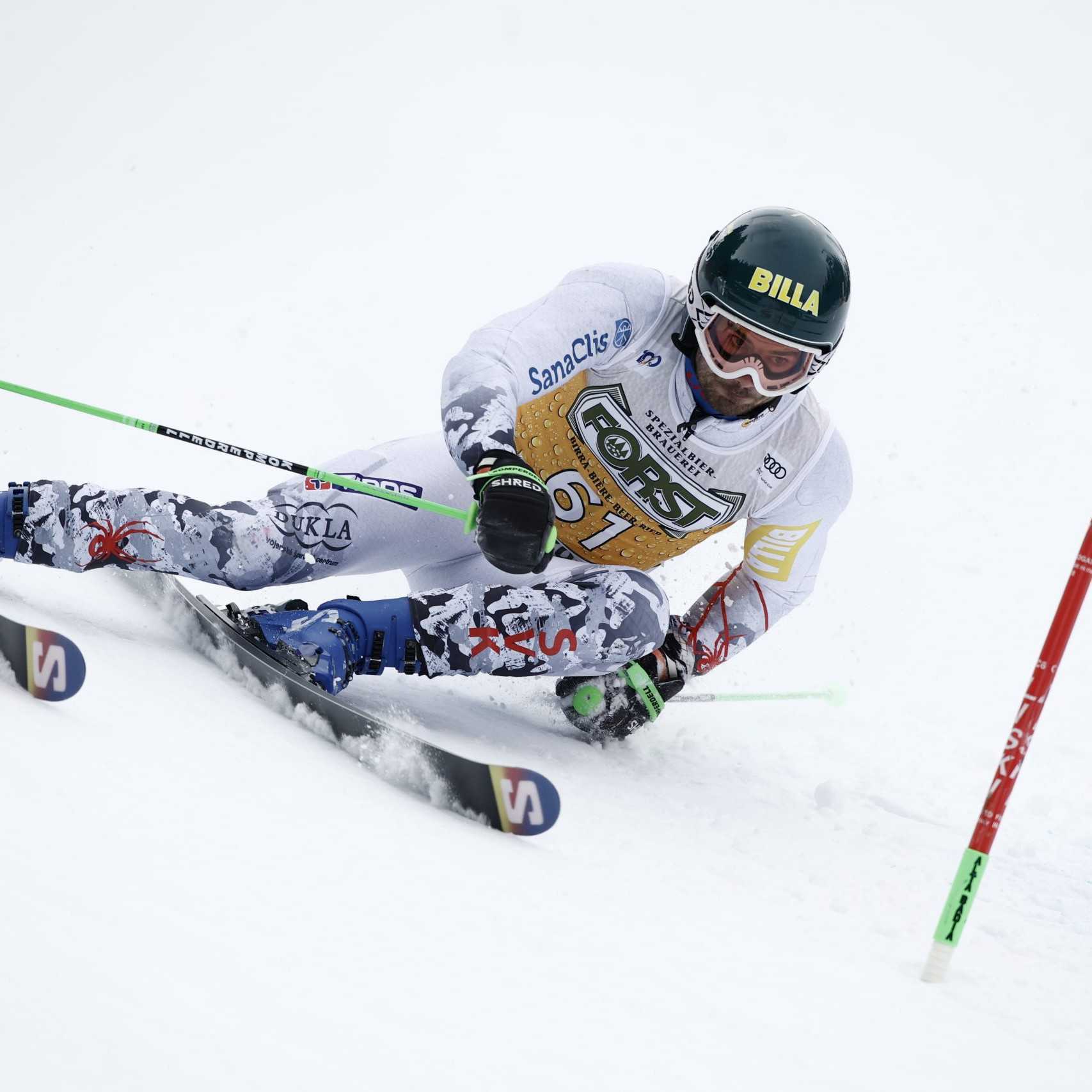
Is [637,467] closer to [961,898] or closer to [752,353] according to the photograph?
[752,353]

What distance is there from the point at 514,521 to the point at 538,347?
0.59 m

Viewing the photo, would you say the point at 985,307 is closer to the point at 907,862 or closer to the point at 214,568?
the point at 907,862

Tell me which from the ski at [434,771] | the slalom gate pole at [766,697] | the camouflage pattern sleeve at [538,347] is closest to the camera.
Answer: the ski at [434,771]

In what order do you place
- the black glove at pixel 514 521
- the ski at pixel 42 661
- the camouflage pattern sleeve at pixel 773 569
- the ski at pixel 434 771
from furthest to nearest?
the camouflage pattern sleeve at pixel 773 569
the black glove at pixel 514 521
the ski at pixel 434 771
the ski at pixel 42 661

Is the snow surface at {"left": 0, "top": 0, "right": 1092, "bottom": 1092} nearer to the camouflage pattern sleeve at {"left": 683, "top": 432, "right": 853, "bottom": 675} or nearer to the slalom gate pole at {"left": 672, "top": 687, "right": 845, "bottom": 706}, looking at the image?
the slalom gate pole at {"left": 672, "top": 687, "right": 845, "bottom": 706}

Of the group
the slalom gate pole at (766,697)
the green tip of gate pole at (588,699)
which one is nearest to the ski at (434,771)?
the green tip of gate pole at (588,699)

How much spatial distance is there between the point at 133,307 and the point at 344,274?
1.93 m

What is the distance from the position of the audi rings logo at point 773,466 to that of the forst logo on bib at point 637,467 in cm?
10

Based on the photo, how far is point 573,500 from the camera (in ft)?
10.5

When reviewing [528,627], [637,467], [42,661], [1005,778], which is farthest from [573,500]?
[42,661]

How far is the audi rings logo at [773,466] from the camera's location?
124 inches

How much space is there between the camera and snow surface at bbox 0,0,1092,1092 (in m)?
1.42

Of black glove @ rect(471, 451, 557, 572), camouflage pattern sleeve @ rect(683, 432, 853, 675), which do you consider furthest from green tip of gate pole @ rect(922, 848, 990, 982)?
camouflage pattern sleeve @ rect(683, 432, 853, 675)

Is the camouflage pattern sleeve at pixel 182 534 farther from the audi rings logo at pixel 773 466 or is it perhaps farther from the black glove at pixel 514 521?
the audi rings logo at pixel 773 466
